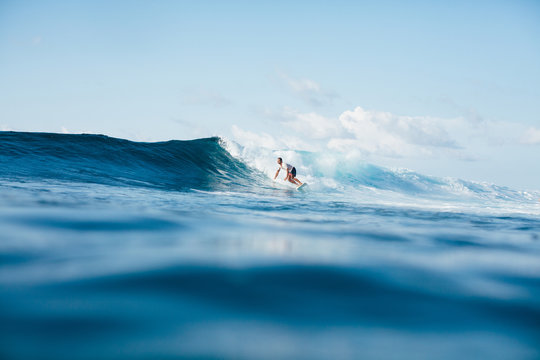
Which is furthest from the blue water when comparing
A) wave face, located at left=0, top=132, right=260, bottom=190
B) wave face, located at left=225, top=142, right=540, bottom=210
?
wave face, located at left=225, top=142, right=540, bottom=210

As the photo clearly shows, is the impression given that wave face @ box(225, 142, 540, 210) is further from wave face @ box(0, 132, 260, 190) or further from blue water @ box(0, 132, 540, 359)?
blue water @ box(0, 132, 540, 359)

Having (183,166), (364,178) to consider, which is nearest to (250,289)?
(183,166)

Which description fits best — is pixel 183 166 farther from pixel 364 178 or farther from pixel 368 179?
pixel 368 179

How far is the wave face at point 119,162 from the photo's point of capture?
882cm

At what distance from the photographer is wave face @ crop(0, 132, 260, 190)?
8.82 meters

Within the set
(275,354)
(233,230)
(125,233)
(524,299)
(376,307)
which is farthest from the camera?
(233,230)

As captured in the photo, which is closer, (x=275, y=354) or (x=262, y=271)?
(x=275, y=354)

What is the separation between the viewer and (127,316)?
1.28m

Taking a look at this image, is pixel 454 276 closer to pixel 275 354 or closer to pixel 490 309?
pixel 490 309

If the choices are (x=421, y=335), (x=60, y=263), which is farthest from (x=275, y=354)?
(x=60, y=263)

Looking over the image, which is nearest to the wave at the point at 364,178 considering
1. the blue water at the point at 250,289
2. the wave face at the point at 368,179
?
the wave face at the point at 368,179

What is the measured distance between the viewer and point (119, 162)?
1187 centimetres

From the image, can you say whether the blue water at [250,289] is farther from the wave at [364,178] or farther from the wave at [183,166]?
the wave at [364,178]

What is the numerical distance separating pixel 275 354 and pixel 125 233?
2.04 meters
